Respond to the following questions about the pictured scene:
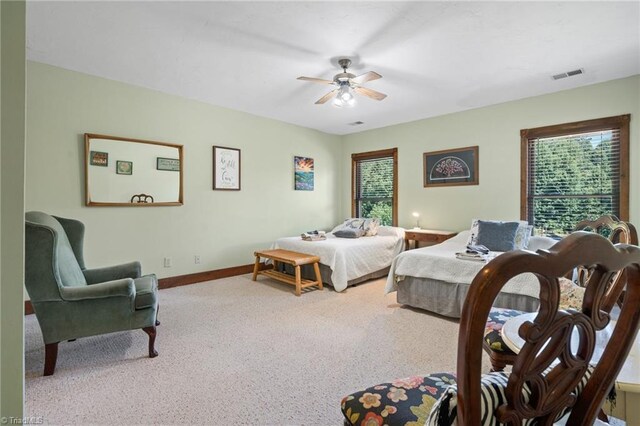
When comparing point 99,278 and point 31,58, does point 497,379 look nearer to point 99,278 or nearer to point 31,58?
point 99,278

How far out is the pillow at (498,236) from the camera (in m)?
3.69

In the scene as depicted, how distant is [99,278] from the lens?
2758 mm

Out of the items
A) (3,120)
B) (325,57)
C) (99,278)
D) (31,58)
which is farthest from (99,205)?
(3,120)

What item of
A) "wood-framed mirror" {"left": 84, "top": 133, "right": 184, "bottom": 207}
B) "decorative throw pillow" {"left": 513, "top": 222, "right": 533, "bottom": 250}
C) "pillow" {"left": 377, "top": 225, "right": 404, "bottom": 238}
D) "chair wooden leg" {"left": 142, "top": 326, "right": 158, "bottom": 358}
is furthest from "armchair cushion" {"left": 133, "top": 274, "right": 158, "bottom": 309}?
"decorative throw pillow" {"left": 513, "top": 222, "right": 533, "bottom": 250}

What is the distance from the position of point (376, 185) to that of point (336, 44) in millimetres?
3582

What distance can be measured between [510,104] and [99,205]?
5450 millimetres

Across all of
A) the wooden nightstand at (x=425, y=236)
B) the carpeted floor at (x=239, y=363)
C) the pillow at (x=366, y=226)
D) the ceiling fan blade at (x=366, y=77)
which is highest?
the ceiling fan blade at (x=366, y=77)

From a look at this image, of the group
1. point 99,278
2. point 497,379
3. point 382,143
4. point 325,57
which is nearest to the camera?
point 497,379

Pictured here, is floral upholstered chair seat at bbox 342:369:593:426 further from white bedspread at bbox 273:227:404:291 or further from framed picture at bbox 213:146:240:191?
framed picture at bbox 213:146:240:191

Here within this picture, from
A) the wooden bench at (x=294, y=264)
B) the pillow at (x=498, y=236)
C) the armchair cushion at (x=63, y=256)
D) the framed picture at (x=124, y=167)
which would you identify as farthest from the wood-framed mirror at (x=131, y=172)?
the pillow at (x=498, y=236)

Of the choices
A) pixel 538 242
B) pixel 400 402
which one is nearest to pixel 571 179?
pixel 538 242

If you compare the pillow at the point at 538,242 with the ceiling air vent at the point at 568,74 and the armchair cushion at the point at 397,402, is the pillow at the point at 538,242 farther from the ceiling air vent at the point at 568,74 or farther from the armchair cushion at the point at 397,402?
the armchair cushion at the point at 397,402

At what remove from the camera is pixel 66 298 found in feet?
6.93

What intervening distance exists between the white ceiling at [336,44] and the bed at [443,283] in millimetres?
1990
